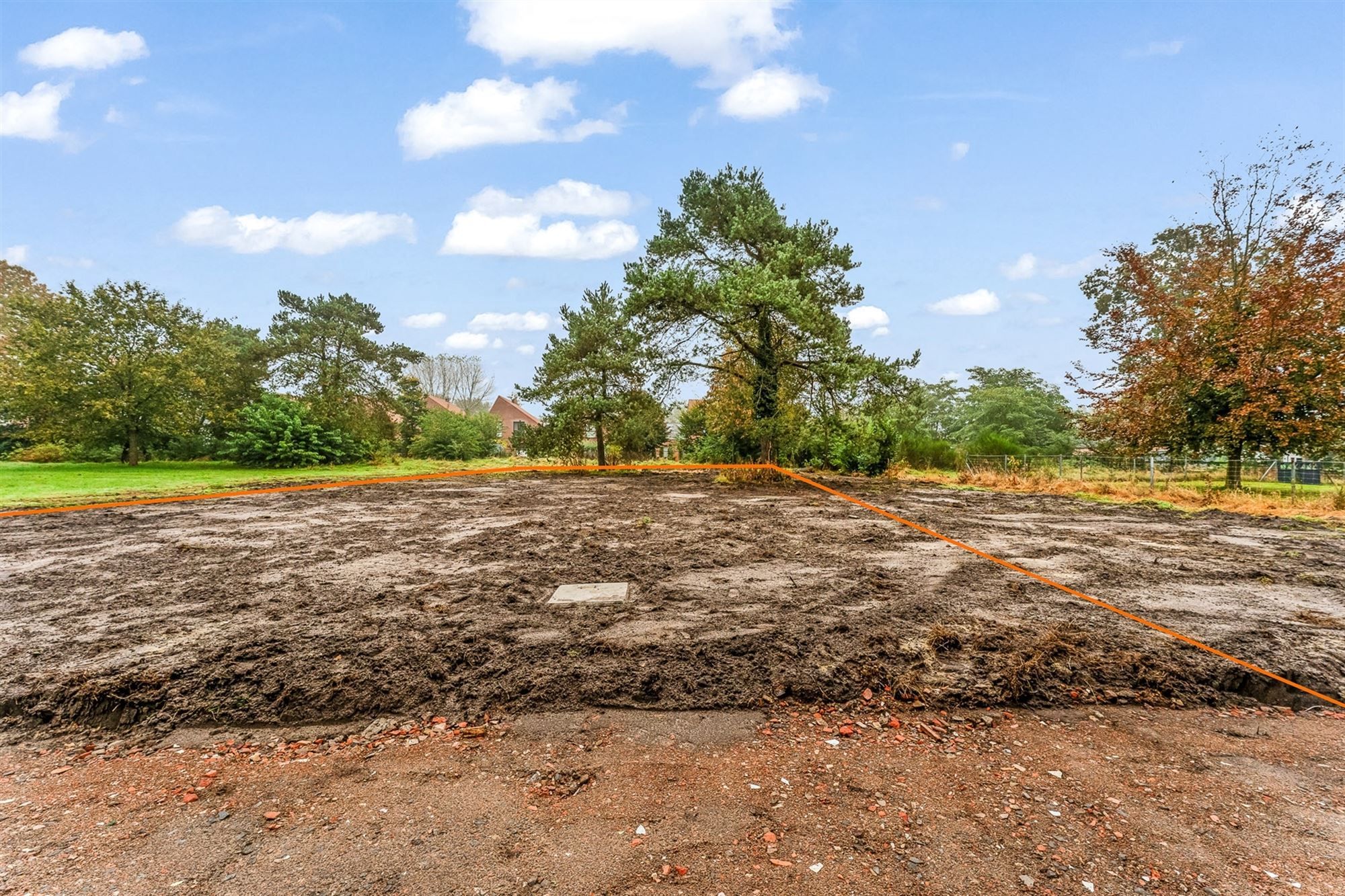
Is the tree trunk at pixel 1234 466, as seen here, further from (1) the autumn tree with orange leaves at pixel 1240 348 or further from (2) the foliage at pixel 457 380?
(2) the foliage at pixel 457 380

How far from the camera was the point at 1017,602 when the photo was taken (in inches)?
168

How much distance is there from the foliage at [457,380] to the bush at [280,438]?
18.0 meters

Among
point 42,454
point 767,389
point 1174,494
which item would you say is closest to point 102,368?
point 42,454

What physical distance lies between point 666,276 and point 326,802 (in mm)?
12468

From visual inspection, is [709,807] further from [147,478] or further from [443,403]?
[443,403]

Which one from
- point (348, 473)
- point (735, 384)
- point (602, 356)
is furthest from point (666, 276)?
point (348, 473)

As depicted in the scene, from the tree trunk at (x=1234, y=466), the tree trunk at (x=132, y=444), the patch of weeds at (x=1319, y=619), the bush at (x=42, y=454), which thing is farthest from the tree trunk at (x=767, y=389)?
the bush at (x=42, y=454)

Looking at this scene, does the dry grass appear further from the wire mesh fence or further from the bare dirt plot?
the bare dirt plot

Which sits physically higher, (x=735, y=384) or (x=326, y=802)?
(x=735, y=384)

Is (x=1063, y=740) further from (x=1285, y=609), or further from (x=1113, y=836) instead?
(x=1285, y=609)

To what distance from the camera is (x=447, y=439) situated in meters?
28.6

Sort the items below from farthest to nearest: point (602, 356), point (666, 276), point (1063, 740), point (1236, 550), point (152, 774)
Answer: point (602, 356), point (666, 276), point (1236, 550), point (1063, 740), point (152, 774)

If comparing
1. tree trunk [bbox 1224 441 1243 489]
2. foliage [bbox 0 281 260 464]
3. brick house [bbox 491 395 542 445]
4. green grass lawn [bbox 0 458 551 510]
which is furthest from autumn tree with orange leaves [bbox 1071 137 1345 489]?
brick house [bbox 491 395 542 445]

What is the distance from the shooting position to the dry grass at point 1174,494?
9.65 meters
